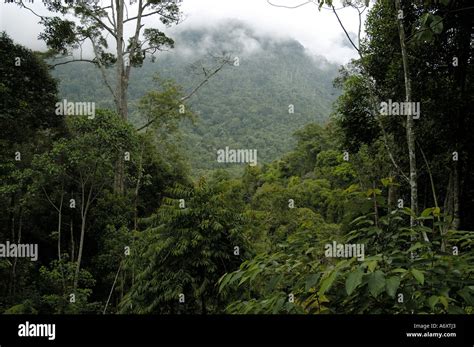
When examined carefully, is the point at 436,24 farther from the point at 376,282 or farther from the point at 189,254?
the point at 189,254

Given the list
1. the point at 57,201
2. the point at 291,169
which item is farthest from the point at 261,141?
the point at 291,169

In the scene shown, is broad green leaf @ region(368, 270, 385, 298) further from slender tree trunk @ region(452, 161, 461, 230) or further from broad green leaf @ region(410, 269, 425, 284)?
slender tree trunk @ region(452, 161, 461, 230)

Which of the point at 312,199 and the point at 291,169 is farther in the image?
the point at 291,169

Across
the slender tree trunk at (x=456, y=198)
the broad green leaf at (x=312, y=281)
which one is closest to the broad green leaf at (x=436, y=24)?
the broad green leaf at (x=312, y=281)

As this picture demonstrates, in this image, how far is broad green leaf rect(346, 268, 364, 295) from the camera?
3.18 ft

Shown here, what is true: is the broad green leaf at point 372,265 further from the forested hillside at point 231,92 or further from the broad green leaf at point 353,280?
the forested hillside at point 231,92

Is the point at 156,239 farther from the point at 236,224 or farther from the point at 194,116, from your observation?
the point at 194,116

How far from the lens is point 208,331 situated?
1341mm

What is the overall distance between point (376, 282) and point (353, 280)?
0.08m

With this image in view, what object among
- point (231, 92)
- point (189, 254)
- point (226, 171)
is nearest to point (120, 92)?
point (226, 171)

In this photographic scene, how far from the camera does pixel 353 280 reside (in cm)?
98

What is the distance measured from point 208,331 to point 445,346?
827 mm

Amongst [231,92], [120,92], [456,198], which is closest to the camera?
[456,198]

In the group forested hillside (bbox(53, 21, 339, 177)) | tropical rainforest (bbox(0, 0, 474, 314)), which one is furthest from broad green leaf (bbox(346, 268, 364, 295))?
forested hillside (bbox(53, 21, 339, 177))
